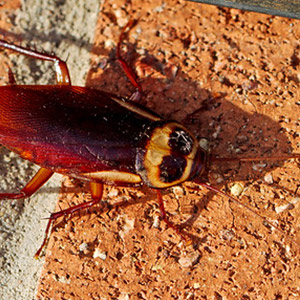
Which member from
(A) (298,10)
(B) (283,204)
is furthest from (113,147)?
(A) (298,10)

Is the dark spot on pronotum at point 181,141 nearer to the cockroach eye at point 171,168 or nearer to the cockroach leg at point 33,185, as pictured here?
the cockroach eye at point 171,168

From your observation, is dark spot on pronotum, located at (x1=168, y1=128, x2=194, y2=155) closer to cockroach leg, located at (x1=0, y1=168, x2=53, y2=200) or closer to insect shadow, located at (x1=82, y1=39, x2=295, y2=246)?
insect shadow, located at (x1=82, y1=39, x2=295, y2=246)

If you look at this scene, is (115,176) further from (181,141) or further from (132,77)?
(132,77)

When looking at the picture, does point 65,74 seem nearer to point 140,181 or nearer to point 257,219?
point 140,181

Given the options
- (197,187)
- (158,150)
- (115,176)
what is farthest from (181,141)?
(115,176)

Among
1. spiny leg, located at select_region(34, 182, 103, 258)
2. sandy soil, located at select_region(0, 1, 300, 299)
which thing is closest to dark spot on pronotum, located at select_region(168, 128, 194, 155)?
sandy soil, located at select_region(0, 1, 300, 299)

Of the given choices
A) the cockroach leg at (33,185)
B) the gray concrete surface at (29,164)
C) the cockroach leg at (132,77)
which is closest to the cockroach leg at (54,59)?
the gray concrete surface at (29,164)
